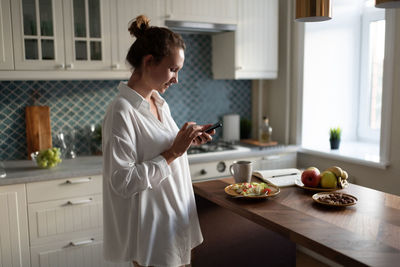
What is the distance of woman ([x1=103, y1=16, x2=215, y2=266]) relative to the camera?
152cm

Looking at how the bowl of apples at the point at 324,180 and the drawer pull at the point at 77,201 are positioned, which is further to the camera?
the drawer pull at the point at 77,201

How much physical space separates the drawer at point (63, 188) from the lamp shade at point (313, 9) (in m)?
1.76

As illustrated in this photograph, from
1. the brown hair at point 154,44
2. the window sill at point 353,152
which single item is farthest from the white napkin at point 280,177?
the window sill at point 353,152

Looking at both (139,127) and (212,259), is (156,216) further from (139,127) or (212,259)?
(212,259)

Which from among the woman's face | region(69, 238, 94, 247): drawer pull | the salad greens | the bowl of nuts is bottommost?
region(69, 238, 94, 247): drawer pull

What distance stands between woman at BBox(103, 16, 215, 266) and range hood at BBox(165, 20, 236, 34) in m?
1.52

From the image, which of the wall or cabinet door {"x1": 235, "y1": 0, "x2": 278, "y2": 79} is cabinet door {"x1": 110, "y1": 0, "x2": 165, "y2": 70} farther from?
the wall

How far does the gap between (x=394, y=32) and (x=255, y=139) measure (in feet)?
5.48

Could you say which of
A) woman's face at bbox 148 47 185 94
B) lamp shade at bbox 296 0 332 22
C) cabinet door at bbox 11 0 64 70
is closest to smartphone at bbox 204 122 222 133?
woman's face at bbox 148 47 185 94

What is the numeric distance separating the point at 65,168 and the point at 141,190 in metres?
1.45

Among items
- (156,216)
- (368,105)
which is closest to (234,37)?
(368,105)

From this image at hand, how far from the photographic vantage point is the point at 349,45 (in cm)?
380

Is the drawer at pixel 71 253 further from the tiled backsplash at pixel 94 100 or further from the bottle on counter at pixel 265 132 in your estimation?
the bottle on counter at pixel 265 132

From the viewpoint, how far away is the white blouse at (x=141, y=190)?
58.9 inches
